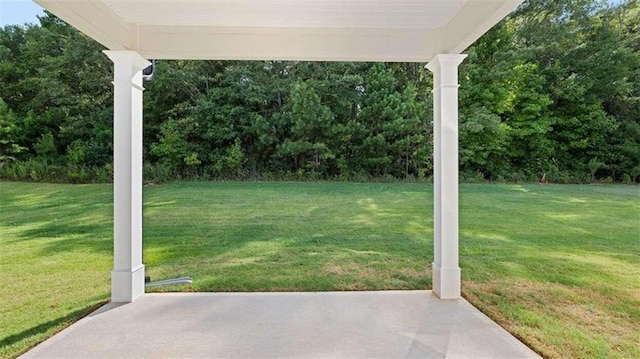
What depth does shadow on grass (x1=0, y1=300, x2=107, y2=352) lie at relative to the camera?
2477mm

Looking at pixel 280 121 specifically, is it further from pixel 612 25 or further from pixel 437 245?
pixel 612 25

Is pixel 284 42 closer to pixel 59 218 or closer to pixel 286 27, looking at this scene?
pixel 286 27

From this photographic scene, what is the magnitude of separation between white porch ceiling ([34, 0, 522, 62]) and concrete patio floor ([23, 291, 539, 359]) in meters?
1.89

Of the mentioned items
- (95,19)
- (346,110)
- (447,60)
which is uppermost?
(346,110)

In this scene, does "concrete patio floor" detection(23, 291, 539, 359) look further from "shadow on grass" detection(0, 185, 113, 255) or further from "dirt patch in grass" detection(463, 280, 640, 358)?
"shadow on grass" detection(0, 185, 113, 255)

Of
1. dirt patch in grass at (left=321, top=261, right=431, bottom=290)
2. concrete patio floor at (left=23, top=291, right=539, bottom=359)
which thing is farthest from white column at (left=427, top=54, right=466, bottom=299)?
dirt patch in grass at (left=321, top=261, right=431, bottom=290)

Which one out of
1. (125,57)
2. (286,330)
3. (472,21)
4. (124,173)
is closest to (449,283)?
(286,330)

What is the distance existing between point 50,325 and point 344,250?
3339mm

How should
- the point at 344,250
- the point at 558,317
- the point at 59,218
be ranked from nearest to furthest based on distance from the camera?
the point at 558,317 → the point at 344,250 → the point at 59,218

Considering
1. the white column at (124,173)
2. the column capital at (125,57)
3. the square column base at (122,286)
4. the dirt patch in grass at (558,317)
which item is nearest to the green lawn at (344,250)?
the dirt patch in grass at (558,317)

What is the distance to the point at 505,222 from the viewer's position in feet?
22.4

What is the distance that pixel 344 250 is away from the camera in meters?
5.25

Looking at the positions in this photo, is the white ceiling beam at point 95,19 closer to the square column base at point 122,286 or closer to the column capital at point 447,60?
the square column base at point 122,286

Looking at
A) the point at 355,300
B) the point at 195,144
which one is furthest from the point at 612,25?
the point at 355,300
